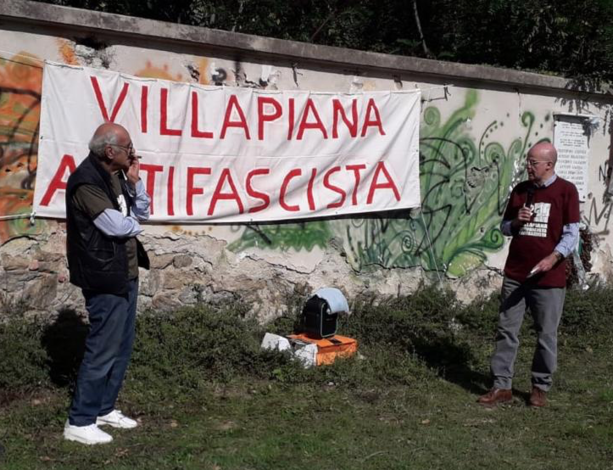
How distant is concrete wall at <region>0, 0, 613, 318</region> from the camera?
6031mm

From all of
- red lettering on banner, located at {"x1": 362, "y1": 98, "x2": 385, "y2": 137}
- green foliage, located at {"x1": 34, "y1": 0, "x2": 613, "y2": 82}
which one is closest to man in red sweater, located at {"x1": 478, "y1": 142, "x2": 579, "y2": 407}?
red lettering on banner, located at {"x1": 362, "y1": 98, "x2": 385, "y2": 137}

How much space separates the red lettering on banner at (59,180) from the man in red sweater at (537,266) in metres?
→ 3.40

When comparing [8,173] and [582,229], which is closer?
[8,173]

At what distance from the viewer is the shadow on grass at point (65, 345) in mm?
5777

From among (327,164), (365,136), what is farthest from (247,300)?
(365,136)

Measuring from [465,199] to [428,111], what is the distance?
106 cm

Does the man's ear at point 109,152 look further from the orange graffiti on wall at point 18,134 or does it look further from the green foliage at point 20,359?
the green foliage at point 20,359

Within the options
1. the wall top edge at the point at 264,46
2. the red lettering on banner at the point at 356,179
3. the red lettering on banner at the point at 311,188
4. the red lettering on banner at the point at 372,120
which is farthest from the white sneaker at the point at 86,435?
the red lettering on banner at the point at 372,120

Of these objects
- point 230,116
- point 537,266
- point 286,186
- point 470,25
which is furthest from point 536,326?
point 470,25

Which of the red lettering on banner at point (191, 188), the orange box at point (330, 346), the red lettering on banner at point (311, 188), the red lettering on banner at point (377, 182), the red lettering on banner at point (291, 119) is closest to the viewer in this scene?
the orange box at point (330, 346)

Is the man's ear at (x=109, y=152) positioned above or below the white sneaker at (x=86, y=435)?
above

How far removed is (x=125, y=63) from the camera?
642 cm

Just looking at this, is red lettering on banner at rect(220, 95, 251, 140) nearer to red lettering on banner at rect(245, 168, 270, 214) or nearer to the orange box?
red lettering on banner at rect(245, 168, 270, 214)

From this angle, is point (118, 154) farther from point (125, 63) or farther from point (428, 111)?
point (428, 111)
